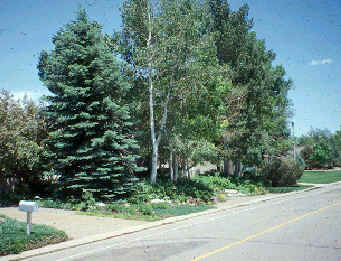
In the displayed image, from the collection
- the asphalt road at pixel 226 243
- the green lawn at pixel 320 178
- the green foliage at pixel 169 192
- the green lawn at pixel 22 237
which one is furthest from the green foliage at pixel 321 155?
the green lawn at pixel 22 237

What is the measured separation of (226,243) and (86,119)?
37.5 feet

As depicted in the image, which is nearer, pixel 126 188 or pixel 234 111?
pixel 126 188

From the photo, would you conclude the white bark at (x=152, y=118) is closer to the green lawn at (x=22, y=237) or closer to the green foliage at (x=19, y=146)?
the green foliage at (x=19, y=146)

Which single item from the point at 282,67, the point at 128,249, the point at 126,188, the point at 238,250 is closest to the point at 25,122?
the point at 126,188

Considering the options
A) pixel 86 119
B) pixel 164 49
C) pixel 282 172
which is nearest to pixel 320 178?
pixel 282 172

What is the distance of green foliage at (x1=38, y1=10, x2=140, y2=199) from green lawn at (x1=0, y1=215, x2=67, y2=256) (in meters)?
6.96

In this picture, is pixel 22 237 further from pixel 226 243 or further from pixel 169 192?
pixel 169 192

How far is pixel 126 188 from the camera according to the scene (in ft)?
58.0

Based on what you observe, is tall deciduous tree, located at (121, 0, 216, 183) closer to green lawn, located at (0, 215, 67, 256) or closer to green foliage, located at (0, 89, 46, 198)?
green foliage, located at (0, 89, 46, 198)

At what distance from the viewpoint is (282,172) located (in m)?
32.5

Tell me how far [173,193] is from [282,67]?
2418 cm

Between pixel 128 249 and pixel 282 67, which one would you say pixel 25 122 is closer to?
pixel 128 249

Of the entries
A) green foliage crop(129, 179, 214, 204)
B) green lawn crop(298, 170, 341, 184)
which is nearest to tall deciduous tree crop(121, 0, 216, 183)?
green foliage crop(129, 179, 214, 204)

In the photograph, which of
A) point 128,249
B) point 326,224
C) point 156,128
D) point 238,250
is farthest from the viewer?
point 156,128
